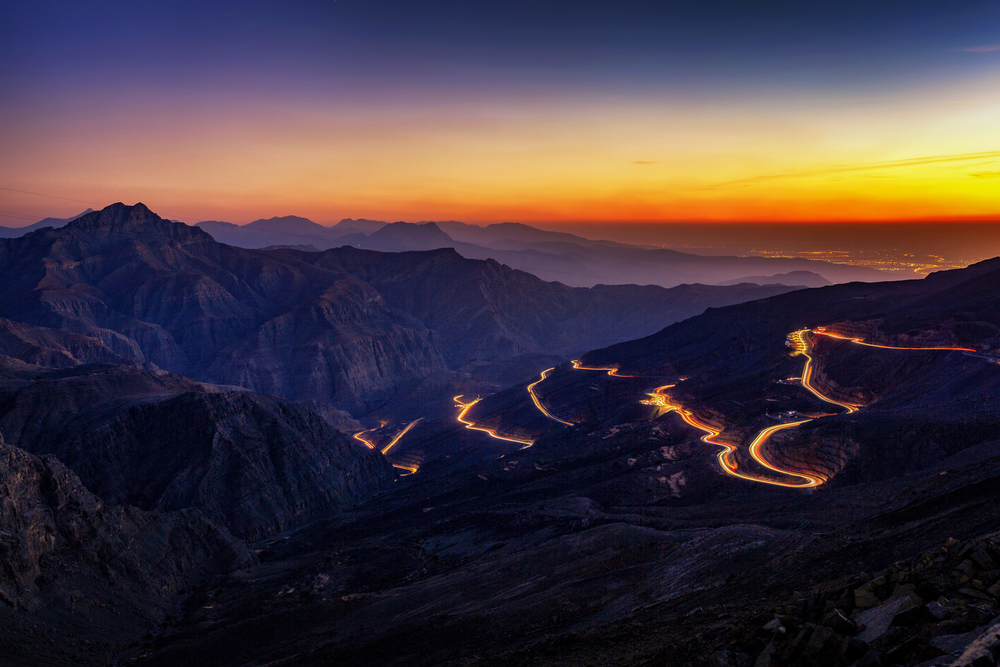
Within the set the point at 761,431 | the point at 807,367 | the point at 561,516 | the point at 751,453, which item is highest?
the point at 807,367

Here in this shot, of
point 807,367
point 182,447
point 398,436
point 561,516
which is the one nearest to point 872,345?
point 807,367

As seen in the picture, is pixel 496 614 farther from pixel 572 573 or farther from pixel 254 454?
pixel 254 454

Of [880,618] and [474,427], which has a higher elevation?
[880,618]

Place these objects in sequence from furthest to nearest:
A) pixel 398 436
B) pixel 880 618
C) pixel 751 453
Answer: pixel 398 436, pixel 751 453, pixel 880 618

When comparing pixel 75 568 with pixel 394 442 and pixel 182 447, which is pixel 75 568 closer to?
pixel 182 447

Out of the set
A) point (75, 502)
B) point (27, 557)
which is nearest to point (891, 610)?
point (27, 557)

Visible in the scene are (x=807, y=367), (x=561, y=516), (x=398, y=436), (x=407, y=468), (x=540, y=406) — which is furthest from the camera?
(x=398, y=436)

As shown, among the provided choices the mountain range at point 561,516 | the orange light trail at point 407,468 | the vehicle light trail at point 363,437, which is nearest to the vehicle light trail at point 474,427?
the mountain range at point 561,516
